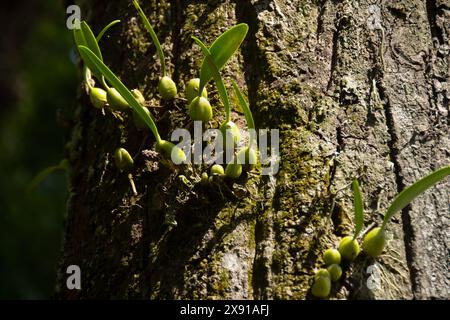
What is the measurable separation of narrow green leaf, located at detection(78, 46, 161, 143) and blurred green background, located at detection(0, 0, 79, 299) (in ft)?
6.48

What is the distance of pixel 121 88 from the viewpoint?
52.3 inches

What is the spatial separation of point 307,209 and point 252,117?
0.21 metres

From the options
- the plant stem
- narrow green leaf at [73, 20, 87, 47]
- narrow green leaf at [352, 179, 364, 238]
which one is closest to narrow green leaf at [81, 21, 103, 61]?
narrow green leaf at [73, 20, 87, 47]

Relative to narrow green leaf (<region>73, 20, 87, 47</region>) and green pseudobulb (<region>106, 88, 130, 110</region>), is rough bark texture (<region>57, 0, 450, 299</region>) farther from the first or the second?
narrow green leaf (<region>73, 20, 87, 47</region>)

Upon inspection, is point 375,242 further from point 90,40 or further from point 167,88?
point 90,40

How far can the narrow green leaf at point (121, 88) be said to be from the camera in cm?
133

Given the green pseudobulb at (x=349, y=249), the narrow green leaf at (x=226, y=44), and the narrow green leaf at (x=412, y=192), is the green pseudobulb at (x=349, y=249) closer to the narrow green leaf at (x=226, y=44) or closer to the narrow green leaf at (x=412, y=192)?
the narrow green leaf at (x=412, y=192)

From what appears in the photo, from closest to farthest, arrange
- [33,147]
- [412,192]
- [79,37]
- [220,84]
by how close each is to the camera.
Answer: [412,192]
[220,84]
[79,37]
[33,147]

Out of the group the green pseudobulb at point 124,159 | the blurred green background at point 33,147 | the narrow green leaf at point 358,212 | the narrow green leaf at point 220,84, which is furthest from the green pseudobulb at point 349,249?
the blurred green background at point 33,147

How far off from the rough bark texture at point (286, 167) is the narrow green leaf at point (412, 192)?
69 mm

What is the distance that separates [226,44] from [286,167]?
0.80 feet

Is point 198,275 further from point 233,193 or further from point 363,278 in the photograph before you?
point 363,278

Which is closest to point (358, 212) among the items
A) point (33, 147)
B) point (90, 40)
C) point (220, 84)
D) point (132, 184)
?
point (220, 84)
